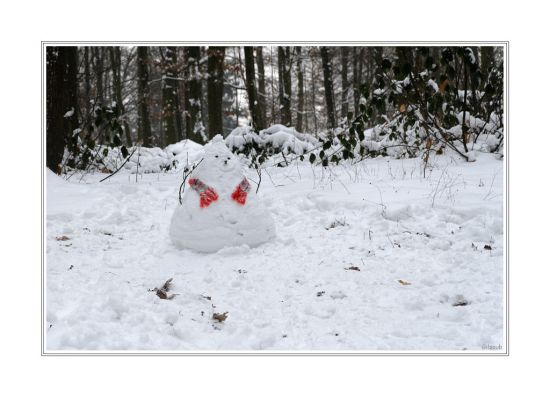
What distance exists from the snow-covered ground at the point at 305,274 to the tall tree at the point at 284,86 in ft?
26.7

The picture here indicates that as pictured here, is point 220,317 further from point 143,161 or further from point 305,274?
point 143,161

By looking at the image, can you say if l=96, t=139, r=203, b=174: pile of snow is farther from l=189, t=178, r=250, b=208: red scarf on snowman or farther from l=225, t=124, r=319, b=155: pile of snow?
l=189, t=178, r=250, b=208: red scarf on snowman

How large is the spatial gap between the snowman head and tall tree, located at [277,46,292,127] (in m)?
8.77

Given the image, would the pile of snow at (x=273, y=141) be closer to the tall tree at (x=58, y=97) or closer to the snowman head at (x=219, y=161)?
the tall tree at (x=58, y=97)

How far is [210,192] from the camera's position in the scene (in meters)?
4.29

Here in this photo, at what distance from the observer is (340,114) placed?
929 inches

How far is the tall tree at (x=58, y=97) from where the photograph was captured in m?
7.50

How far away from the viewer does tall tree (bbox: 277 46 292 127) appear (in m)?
14.3

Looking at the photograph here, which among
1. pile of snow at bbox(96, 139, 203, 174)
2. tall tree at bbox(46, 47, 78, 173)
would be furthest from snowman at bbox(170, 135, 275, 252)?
pile of snow at bbox(96, 139, 203, 174)

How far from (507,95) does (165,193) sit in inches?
207

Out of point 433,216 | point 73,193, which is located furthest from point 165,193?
point 433,216

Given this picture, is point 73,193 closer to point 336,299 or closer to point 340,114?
point 336,299

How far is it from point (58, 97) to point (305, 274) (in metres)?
6.22
